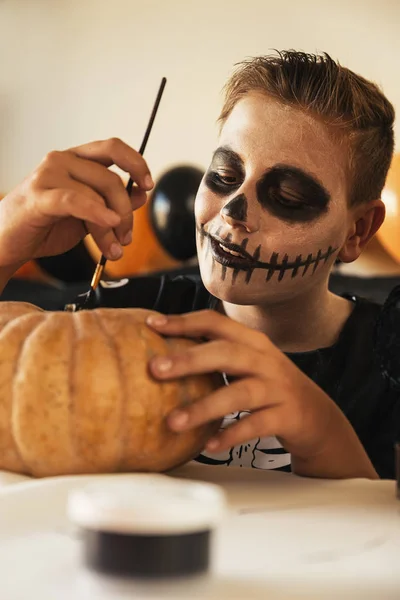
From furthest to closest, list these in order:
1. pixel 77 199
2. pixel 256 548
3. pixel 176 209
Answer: pixel 176 209 → pixel 77 199 → pixel 256 548

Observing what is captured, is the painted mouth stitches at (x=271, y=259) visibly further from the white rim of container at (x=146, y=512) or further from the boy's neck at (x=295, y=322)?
the white rim of container at (x=146, y=512)

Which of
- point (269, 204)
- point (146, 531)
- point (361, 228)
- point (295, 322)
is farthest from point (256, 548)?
point (361, 228)

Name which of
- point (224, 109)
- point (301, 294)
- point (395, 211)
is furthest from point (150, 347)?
point (395, 211)

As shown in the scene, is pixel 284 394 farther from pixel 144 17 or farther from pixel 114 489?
pixel 144 17

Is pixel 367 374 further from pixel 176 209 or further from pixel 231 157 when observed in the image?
pixel 176 209

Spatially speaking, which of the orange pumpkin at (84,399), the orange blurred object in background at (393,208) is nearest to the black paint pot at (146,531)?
the orange pumpkin at (84,399)

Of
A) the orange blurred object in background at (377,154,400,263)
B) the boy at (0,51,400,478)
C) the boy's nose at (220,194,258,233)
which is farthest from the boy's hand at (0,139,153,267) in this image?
the orange blurred object in background at (377,154,400,263)

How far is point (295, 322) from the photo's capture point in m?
1.46

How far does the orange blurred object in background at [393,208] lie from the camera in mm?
2588

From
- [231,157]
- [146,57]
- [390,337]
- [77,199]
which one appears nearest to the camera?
[77,199]

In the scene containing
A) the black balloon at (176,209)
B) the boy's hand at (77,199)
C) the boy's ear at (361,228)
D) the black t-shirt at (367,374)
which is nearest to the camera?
the boy's hand at (77,199)

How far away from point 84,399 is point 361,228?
34.9 inches

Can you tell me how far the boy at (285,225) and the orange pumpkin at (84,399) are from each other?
0.11m

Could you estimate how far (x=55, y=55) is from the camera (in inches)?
154
